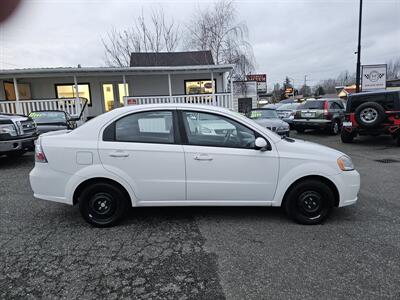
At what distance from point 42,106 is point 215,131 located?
44.8ft

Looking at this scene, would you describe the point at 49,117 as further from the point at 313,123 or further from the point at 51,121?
the point at 313,123

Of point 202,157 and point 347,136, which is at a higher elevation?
point 202,157

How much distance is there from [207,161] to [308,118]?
1093 cm

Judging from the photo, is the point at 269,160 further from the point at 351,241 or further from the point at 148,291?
the point at 148,291

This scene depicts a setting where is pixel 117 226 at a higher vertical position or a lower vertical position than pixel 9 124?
lower

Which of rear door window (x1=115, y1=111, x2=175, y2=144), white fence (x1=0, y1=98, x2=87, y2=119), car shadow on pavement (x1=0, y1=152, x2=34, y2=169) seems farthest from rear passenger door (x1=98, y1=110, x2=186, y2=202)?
white fence (x1=0, y1=98, x2=87, y2=119)

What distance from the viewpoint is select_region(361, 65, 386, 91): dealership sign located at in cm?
1831

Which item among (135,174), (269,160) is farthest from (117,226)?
(269,160)

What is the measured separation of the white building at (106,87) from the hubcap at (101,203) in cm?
1122

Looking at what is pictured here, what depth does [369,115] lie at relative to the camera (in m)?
9.97

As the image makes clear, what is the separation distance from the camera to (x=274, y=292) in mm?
2641

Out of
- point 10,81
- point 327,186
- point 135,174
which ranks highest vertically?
point 10,81

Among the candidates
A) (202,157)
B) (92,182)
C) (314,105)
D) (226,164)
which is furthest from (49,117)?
(314,105)

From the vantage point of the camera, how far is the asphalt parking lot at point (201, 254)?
8.86ft
